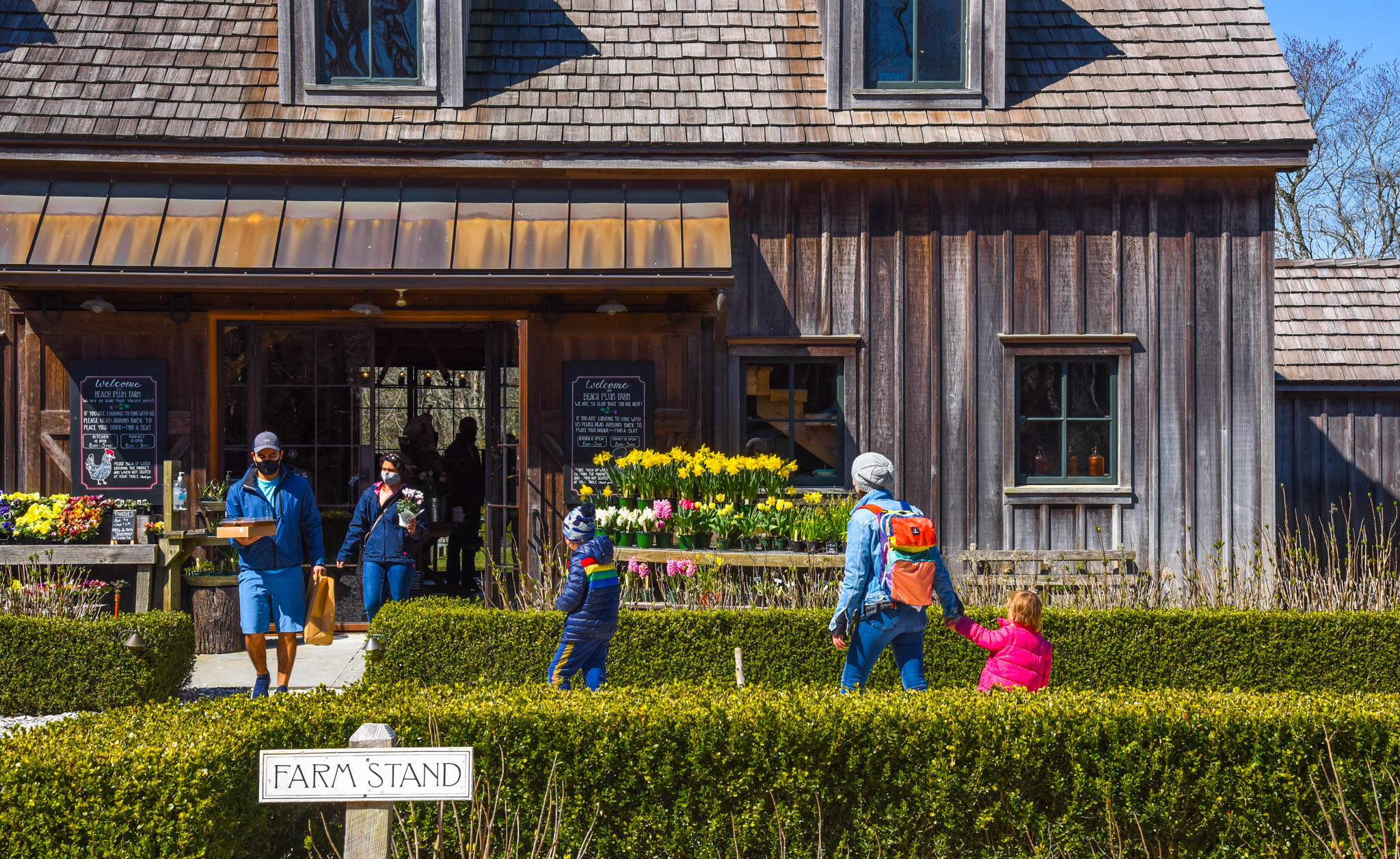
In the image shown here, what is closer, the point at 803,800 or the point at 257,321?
the point at 803,800

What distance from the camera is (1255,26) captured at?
33.9 feet

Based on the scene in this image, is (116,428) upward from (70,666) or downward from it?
upward

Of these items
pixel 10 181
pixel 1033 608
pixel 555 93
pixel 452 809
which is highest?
pixel 555 93

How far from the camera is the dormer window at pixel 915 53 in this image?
32.4 ft

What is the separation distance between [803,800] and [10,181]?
8.88m

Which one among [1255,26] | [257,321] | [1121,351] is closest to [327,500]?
[257,321]

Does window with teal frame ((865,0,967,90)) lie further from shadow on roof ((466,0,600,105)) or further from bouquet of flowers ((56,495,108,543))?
bouquet of flowers ((56,495,108,543))

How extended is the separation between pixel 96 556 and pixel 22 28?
507 cm

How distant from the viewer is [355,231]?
9.26 meters

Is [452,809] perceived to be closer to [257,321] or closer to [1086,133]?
[257,321]

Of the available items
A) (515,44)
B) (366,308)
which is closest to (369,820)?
(366,308)

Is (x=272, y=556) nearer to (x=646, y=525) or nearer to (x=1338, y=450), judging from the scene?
(x=646, y=525)

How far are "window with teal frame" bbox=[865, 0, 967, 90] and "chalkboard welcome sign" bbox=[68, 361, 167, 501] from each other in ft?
22.9

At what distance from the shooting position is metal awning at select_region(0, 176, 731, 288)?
8805mm
